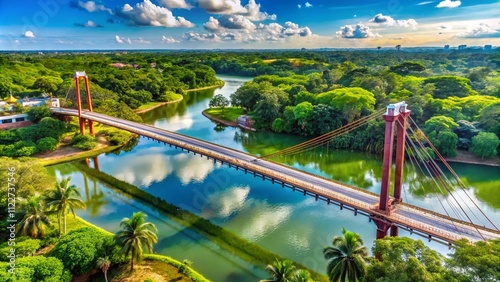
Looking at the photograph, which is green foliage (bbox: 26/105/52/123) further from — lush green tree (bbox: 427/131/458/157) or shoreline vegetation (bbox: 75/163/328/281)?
lush green tree (bbox: 427/131/458/157)

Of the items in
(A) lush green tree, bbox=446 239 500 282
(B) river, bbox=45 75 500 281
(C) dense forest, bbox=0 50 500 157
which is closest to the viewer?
(A) lush green tree, bbox=446 239 500 282

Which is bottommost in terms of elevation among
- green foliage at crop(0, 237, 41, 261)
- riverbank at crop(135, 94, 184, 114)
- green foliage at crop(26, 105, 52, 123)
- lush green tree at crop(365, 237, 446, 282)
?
green foliage at crop(0, 237, 41, 261)

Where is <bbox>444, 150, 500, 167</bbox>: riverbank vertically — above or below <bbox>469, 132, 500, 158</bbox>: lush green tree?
below

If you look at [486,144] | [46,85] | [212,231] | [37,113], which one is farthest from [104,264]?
[46,85]

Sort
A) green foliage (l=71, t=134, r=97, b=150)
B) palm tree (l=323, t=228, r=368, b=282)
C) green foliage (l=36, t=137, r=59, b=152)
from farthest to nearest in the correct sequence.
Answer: green foliage (l=71, t=134, r=97, b=150) → green foliage (l=36, t=137, r=59, b=152) → palm tree (l=323, t=228, r=368, b=282)

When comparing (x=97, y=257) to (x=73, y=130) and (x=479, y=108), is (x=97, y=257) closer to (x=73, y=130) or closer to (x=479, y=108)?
(x=73, y=130)

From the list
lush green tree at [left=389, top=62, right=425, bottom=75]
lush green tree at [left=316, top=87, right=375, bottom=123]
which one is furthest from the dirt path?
lush green tree at [left=389, top=62, right=425, bottom=75]
